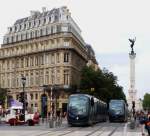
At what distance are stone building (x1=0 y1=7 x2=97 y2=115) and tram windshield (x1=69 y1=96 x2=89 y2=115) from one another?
2556 inches

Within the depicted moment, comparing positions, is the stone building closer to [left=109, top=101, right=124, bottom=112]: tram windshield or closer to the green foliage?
the green foliage

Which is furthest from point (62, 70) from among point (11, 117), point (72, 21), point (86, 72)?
point (11, 117)

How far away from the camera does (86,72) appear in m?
128

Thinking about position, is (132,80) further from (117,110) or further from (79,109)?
(117,110)

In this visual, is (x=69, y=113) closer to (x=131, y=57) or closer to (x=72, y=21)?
(x=131, y=57)

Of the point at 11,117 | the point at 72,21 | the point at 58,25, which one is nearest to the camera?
the point at 11,117

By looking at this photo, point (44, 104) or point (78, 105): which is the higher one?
point (44, 104)

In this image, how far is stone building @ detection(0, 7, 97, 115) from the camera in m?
128

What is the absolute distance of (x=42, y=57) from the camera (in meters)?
135

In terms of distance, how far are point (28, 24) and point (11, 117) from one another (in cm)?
7909

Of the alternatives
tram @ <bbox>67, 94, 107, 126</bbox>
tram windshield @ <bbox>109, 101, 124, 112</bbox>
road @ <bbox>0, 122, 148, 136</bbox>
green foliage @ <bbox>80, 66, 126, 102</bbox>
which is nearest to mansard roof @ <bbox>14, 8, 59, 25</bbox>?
green foliage @ <bbox>80, 66, 126, 102</bbox>

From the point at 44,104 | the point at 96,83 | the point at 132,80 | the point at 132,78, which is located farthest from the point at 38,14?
the point at 132,80

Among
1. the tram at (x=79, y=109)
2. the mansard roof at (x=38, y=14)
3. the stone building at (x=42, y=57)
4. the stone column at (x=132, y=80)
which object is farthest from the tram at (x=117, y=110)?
the mansard roof at (x=38, y=14)

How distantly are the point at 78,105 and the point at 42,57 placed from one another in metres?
76.9
